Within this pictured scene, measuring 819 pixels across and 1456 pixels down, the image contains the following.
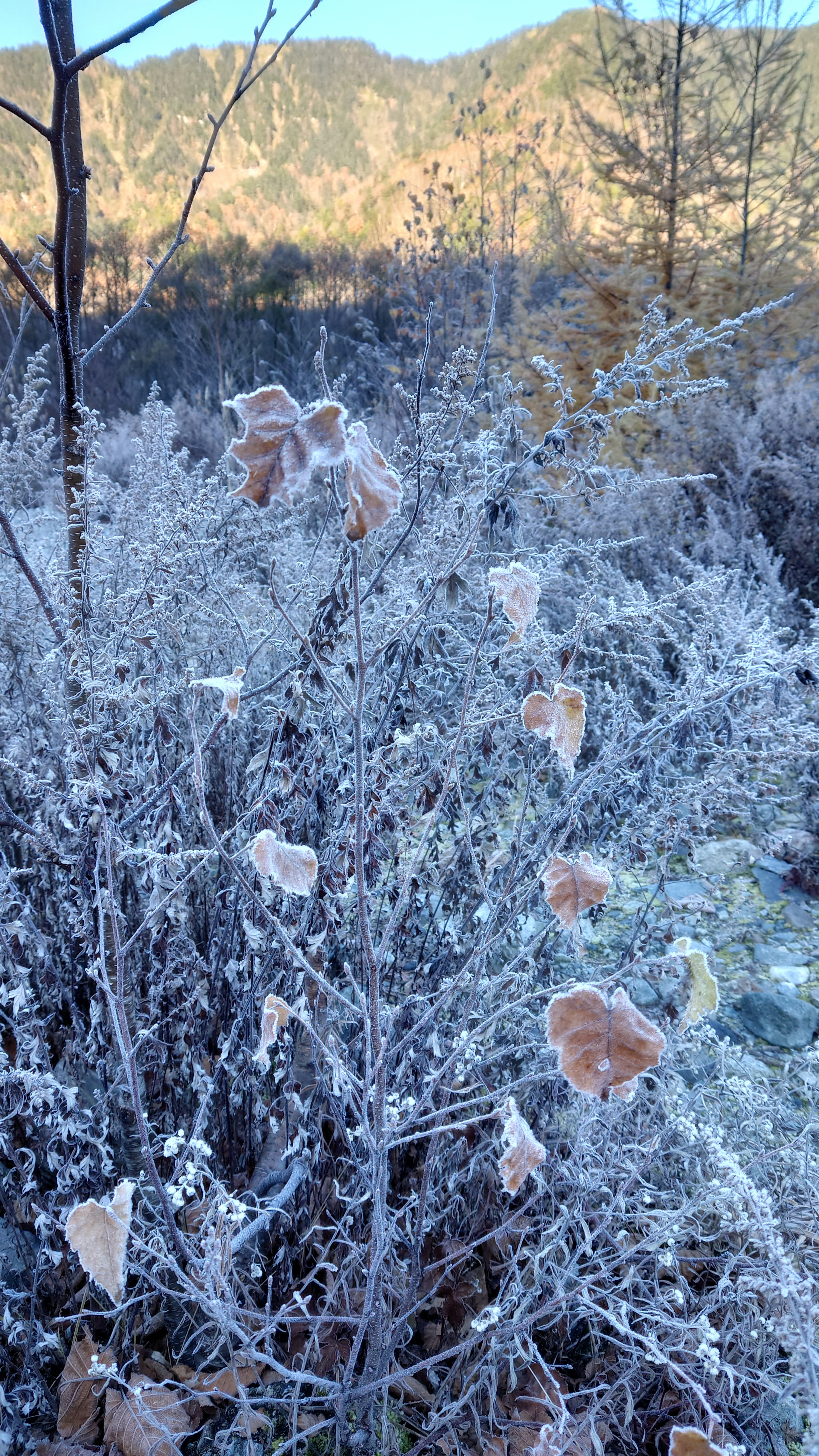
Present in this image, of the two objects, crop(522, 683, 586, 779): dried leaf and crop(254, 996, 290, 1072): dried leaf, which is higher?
crop(522, 683, 586, 779): dried leaf

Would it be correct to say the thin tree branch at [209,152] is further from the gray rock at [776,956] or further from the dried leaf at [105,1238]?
the gray rock at [776,956]

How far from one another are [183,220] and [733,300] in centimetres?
664

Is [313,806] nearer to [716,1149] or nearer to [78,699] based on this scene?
[78,699]

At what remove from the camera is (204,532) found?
67.0 inches

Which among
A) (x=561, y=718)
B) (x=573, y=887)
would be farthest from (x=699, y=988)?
(x=561, y=718)

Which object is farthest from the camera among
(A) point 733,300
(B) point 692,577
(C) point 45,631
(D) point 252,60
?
(A) point 733,300

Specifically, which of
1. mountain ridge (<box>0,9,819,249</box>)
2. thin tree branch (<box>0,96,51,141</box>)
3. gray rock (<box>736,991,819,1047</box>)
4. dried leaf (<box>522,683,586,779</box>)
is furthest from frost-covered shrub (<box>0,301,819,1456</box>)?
mountain ridge (<box>0,9,819,249</box>)

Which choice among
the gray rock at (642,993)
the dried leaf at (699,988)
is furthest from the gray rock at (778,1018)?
the dried leaf at (699,988)

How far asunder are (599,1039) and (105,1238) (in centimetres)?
55

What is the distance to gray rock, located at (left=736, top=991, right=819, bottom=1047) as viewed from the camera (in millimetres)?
1905

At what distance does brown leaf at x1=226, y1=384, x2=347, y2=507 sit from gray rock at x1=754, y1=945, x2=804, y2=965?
207cm

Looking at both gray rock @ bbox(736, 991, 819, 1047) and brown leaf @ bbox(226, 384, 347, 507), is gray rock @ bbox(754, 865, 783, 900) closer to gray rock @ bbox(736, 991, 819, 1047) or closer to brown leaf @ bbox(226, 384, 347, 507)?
gray rock @ bbox(736, 991, 819, 1047)

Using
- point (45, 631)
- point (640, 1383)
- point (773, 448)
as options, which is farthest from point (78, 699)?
point (773, 448)

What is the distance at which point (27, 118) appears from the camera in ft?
3.67
